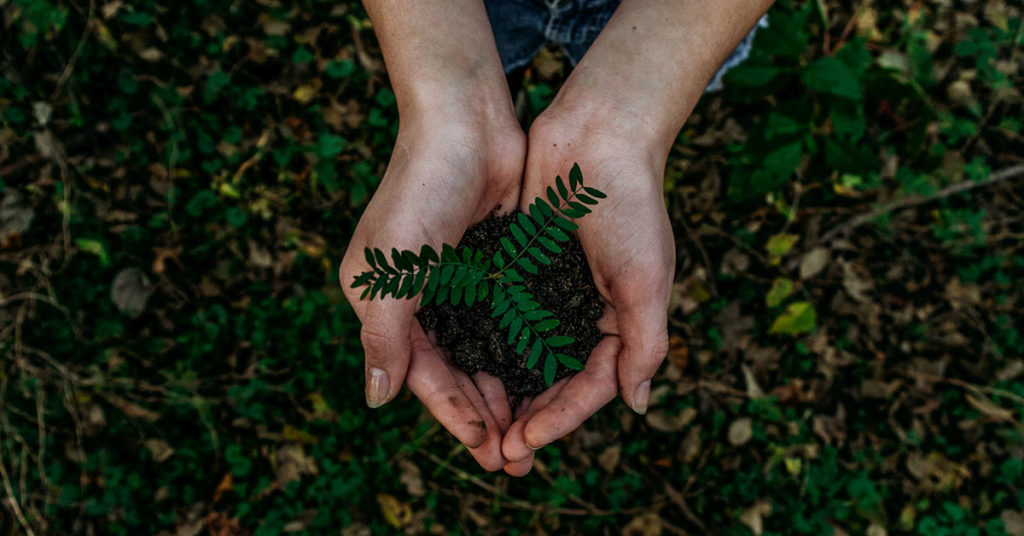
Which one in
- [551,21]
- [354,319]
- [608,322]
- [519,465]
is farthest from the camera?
[354,319]

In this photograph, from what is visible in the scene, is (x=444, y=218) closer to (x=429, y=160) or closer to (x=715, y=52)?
(x=429, y=160)

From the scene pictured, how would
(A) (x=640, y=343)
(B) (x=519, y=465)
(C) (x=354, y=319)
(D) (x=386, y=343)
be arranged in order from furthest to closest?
(C) (x=354, y=319)
(B) (x=519, y=465)
(A) (x=640, y=343)
(D) (x=386, y=343)

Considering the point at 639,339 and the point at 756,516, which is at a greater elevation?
the point at 639,339

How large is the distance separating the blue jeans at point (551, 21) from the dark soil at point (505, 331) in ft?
3.65

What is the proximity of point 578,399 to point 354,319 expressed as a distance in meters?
1.81

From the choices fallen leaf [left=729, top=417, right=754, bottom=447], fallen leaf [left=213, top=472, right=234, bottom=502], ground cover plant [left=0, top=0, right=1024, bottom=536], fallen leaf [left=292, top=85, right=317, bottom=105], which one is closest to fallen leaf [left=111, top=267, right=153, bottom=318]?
ground cover plant [left=0, top=0, right=1024, bottom=536]

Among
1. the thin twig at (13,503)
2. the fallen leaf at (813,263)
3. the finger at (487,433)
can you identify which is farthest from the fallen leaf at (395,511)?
the fallen leaf at (813,263)

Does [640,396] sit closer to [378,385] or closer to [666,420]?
[378,385]

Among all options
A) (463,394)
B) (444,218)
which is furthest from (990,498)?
(444,218)

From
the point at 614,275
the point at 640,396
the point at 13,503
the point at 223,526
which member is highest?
the point at 614,275

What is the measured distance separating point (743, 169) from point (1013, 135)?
177 centimetres

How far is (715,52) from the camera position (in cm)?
267

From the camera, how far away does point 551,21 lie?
3.12 metres

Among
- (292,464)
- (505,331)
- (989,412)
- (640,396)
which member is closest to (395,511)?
(292,464)
